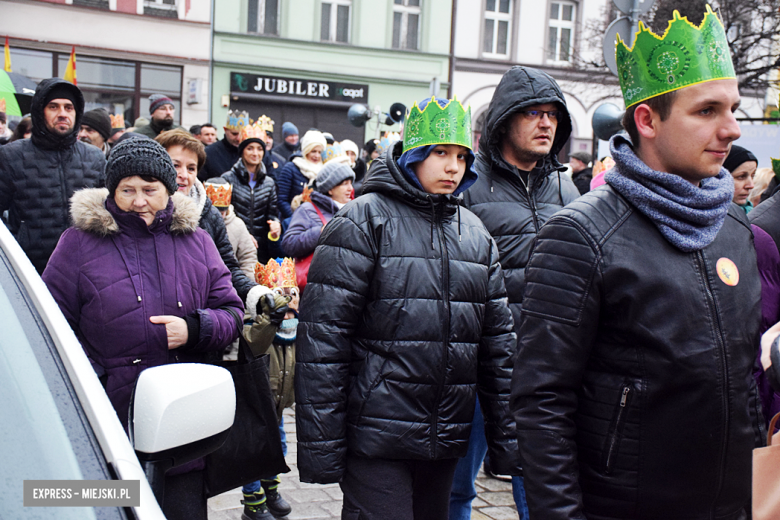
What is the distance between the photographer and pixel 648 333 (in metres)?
1.94

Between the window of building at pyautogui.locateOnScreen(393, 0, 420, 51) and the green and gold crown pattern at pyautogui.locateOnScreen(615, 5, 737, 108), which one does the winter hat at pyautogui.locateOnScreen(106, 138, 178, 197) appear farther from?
the window of building at pyautogui.locateOnScreen(393, 0, 420, 51)

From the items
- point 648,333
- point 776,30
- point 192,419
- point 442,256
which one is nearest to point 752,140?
point 776,30

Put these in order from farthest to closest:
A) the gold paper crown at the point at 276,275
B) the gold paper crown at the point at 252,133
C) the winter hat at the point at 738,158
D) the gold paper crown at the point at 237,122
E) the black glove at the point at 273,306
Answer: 1. the gold paper crown at the point at 237,122
2. the gold paper crown at the point at 252,133
3. the winter hat at the point at 738,158
4. the gold paper crown at the point at 276,275
5. the black glove at the point at 273,306

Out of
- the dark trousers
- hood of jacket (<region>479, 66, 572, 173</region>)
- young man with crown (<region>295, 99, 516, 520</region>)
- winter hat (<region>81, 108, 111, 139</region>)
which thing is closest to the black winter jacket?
winter hat (<region>81, 108, 111, 139</region>)

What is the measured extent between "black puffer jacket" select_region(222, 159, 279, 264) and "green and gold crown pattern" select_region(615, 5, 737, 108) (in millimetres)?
5277

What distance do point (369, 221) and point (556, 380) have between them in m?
1.23

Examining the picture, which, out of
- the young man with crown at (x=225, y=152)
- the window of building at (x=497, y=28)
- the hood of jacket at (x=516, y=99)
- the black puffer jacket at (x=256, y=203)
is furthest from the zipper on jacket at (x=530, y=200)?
the window of building at (x=497, y=28)

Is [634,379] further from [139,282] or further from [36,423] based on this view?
[139,282]

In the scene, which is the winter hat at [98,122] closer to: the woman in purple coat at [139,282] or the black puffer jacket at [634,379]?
the woman in purple coat at [139,282]

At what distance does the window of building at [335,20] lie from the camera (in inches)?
941

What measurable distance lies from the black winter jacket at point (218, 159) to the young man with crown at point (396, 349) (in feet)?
20.1

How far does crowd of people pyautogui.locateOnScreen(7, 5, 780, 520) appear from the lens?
6.46 feet

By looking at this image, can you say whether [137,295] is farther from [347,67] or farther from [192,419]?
[347,67]

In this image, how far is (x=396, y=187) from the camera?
3.08m
